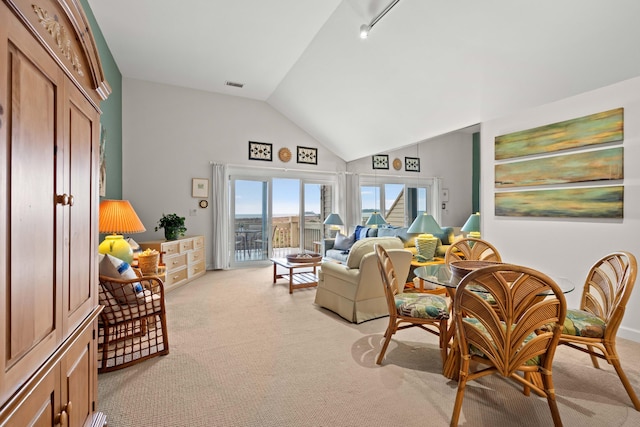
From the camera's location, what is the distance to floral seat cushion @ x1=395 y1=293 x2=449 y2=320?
2270 mm

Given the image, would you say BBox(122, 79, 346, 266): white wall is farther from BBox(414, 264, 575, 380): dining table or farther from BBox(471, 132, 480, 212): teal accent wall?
BBox(471, 132, 480, 212): teal accent wall

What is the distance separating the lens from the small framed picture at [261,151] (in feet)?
21.2

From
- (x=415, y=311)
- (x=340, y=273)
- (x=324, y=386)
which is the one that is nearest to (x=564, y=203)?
(x=415, y=311)

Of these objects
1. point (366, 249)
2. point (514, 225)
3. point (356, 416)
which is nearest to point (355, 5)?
point (366, 249)

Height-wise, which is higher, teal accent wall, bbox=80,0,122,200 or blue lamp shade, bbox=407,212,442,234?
teal accent wall, bbox=80,0,122,200

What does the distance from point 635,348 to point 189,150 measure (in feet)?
21.4

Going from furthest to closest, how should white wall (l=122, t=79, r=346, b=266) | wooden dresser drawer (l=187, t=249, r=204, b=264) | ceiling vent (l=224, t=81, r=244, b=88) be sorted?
ceiling vent (l=224, t=81, r=244, b=88) → white wall (l=122, t=79, r=346, b=266) → wooden dresser drawer (l=187, t=249, r=204, b=264)

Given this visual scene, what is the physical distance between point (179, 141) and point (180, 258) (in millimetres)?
2284

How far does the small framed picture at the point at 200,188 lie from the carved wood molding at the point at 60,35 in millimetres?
4852

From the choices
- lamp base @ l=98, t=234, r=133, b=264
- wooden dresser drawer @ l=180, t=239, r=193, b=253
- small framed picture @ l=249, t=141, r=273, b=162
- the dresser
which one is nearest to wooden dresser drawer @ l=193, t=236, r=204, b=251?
the dresser

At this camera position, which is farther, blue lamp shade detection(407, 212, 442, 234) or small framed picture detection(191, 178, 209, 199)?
small framed picture detection(191, 178, 209, 199)

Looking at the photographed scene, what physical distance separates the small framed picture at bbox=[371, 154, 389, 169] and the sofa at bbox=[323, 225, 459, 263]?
2.06 m

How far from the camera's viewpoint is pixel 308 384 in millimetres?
2104

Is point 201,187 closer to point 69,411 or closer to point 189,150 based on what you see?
point 189,150
